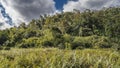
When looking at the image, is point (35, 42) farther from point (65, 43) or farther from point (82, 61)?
point (82, 61)

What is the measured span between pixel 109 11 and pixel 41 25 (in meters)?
26.3

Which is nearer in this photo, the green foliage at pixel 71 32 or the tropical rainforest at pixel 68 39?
the tropical rainforest at pixel 68 39

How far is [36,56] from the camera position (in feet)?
30.0

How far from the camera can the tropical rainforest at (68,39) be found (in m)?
8.62

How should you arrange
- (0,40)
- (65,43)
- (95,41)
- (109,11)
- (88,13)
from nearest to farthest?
(65,43) → (95,41) → (0,40) → (88,13) → (109,11)

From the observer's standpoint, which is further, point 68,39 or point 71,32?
point 71,32

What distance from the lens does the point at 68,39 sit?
6950 cm

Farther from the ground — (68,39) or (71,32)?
(71,32)

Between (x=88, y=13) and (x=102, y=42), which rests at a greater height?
(x=88, y=13)

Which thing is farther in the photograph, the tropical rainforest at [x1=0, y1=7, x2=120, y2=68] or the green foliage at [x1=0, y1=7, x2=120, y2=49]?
the green foliage at [x1=0, y1=7, x2=120, y2=49]

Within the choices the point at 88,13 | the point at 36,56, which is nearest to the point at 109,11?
the point at 88,13

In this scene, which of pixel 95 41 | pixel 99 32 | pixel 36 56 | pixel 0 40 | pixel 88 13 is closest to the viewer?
pixel 36 56

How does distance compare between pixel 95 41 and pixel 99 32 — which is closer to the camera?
pixel 95 41

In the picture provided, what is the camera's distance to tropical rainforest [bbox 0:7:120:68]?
8.62 metres
